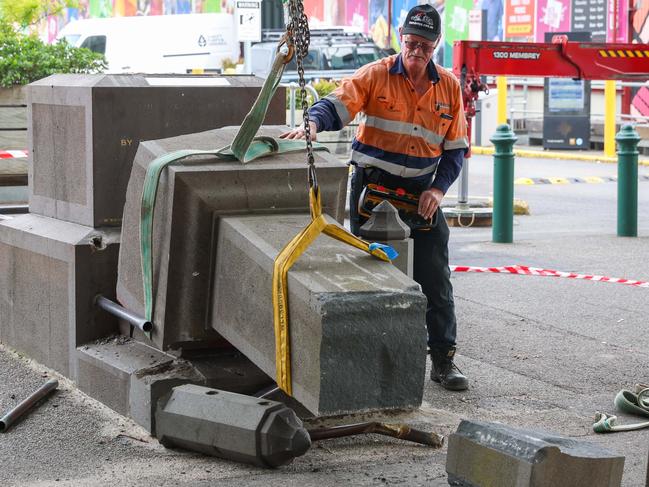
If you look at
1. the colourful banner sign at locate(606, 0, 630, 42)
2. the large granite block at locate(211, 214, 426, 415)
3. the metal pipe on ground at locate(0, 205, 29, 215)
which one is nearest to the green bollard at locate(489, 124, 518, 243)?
the metal pipe on ground at locate(0, 205, 29, 215)

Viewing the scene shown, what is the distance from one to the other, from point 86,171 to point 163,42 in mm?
26007

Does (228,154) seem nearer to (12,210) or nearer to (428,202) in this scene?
(428,202)

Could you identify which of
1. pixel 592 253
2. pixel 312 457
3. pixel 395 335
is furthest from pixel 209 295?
pixel 592 253

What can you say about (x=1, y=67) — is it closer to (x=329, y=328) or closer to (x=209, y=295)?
(x=209, y=295)

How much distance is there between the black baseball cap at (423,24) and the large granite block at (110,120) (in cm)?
90

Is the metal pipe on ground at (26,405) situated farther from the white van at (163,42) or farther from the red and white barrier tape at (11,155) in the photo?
the white van at (163,42)

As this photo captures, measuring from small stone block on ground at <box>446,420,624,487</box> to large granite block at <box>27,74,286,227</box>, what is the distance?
2.49 m

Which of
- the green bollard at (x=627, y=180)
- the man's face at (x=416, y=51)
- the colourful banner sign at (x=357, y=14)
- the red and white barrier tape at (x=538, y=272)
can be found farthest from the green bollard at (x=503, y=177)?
the colourful banner sign at (x=357, y=14)

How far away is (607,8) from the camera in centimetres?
2589

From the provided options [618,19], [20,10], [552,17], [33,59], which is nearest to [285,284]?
[33,59]

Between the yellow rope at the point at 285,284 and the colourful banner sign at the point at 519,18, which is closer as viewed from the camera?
the yellow rope at the point at 285,284

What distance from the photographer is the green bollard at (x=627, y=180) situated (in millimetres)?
11961

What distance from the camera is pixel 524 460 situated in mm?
4301

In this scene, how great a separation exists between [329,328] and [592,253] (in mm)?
7439
